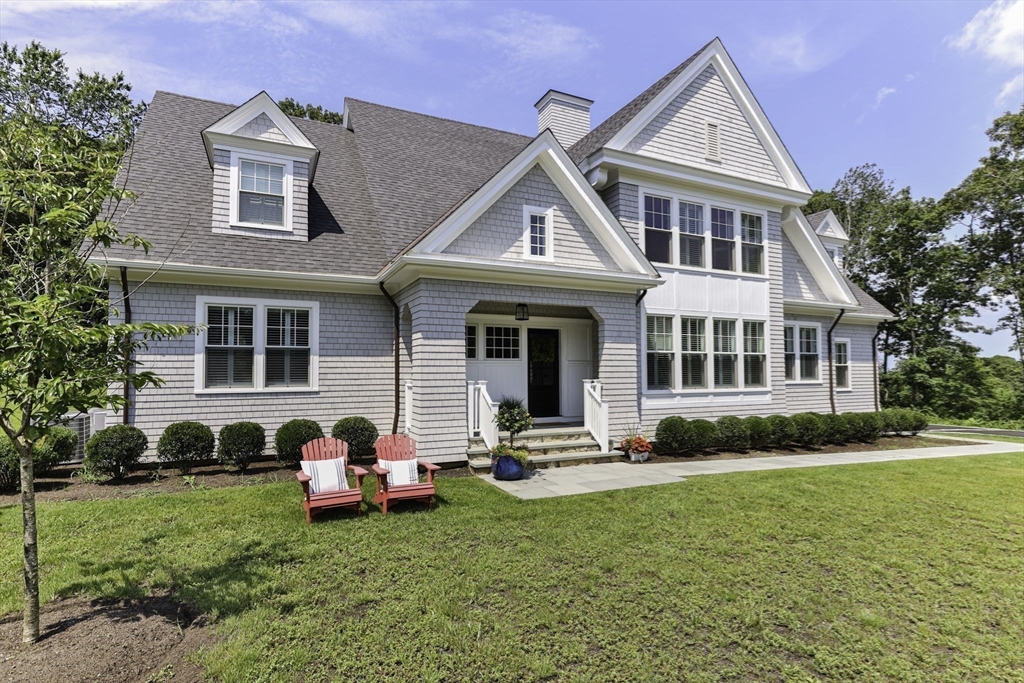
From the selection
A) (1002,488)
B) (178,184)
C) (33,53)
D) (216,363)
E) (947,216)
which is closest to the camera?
(1002,488)

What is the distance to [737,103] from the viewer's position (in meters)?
13.9

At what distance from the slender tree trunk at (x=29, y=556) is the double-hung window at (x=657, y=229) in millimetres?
11541

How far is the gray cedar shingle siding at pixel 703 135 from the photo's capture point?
41.5 ft

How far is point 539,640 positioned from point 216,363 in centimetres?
863

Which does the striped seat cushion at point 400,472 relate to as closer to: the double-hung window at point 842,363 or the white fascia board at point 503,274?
the white fascia board at point 503,274

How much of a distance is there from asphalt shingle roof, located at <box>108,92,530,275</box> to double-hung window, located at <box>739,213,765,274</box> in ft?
24.3

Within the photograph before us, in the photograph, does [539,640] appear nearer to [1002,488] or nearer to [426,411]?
[426,411]

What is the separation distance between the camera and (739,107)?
45.8ft

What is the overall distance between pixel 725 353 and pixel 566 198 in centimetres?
628

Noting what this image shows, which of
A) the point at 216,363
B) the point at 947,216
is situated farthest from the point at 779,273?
the point at 947,216

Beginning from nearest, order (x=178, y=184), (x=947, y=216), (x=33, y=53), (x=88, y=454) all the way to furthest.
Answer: (x=88, y=454) → (x=178, y=184) → (x=33, y=53) → (x=947, y=216)

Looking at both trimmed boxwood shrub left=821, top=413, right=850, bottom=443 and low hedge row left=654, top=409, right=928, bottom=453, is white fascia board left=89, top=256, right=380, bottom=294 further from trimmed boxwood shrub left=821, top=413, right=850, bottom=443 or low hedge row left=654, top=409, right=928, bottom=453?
trimmed boxwood shrub left=821, top=413, right=850, bottom=443

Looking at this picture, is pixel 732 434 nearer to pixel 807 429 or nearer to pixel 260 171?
pixel 807 429

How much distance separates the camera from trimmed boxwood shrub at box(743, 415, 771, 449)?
12.5 metres
